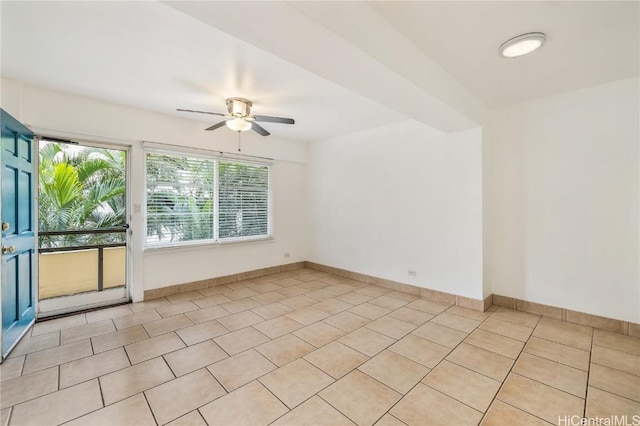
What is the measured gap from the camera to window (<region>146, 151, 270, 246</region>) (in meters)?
3.98

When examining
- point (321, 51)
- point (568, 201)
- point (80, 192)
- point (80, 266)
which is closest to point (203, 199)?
point (80, 192)

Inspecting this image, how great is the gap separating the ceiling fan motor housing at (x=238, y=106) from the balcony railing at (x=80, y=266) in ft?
7.35

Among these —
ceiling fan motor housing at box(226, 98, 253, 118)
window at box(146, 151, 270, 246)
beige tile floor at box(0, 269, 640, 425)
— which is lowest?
beige tile floor at box(0, 269, 640, 425)

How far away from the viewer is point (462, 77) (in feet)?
8.90

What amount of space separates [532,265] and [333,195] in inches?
124

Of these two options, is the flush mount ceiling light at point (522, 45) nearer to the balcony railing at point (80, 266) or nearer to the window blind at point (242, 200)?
the window blind at point (242, 200)

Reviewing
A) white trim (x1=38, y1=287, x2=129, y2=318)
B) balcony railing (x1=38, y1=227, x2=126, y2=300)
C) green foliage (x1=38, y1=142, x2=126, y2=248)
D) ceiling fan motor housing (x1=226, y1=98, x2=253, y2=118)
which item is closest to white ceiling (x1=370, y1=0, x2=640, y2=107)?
ceiling fan motor housing (x1=226, y1=98, x2=253, y2=118)

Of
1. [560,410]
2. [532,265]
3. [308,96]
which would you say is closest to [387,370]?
[560,410]

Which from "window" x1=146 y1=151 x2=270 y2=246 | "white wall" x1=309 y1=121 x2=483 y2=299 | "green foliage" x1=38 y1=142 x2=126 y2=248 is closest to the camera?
"green foliage" x1=38 y1=142 x2=126 y2=248

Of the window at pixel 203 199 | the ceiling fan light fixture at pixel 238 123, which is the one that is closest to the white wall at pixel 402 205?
the window at pixel 203 199

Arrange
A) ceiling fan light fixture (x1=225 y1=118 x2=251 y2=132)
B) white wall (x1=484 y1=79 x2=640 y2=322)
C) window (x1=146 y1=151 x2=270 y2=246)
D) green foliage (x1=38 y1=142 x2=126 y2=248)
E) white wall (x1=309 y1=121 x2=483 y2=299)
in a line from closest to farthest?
white wall (x1=484 y1=79 x2=640 y2=322) → ceiling fan light fixture (x1=225 y1=118 x2=251 y2=132) → green foliage (x1=38 y1=142 x2=126 y2=248) → white wall (x1=309 y1=121 x2=483 y2=299) → window (x1=146 y1=151 x2=270 y2=246)

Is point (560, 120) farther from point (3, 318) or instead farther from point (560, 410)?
point (3, 318)

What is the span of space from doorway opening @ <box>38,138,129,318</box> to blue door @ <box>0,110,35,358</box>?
1.05 feet

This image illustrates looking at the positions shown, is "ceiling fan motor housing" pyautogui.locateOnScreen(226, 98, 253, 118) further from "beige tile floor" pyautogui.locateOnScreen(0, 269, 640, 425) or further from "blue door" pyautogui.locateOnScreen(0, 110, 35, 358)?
"beige tile floor" pyautogui.locateOnScreen(0, 269, 640, 425)
